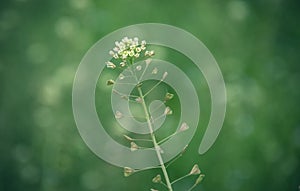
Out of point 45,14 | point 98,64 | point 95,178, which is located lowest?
point 95,178

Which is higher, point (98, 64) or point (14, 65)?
point (14, 65)

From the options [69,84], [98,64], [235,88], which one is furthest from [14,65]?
[235,88]

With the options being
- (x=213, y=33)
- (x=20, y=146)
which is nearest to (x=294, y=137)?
(x=213, y=33)

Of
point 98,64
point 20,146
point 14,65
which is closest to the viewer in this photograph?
point 98,64

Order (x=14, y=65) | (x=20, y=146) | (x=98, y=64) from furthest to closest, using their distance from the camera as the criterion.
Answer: (x=14, y=65)
(x=20, y=146)
(x=98, y=64)

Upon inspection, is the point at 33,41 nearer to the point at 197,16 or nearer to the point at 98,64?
the point at 98,64

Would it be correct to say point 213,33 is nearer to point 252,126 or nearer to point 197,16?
point 197,16

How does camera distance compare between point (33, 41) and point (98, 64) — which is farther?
point (33, 41)
